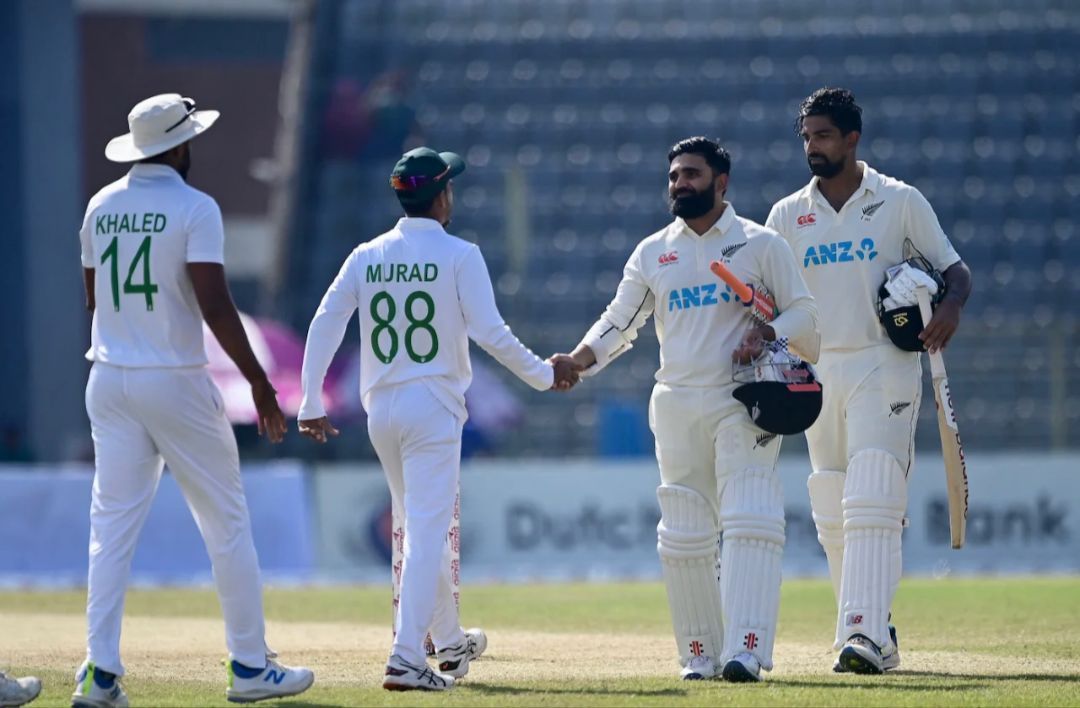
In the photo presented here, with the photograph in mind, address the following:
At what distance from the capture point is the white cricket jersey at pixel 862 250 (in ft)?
28.3

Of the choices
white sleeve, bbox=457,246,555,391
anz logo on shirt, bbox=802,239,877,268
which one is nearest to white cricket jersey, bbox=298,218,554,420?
white sleeve, bbox=457,246,555,391

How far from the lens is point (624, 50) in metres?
29.1

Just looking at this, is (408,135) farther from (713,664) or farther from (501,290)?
(713,664)

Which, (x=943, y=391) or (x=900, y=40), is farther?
(x=900, y=40)

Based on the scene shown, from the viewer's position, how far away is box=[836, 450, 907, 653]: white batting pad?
27.3 ft

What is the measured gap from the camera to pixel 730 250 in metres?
8.20

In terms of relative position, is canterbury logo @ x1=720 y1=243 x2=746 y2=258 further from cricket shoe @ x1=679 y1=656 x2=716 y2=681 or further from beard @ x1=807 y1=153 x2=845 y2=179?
cricket shoe @ x1=679 y1=656 x2=716 y2=681

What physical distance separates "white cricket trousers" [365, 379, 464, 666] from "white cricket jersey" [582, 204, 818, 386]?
3.42 feet

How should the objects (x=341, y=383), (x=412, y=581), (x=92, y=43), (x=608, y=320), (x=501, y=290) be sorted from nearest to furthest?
(x=412, y=581) < (x=608, y=320) < (x=341, y=383) < (x=501, y=290) < (x=92, y=43)

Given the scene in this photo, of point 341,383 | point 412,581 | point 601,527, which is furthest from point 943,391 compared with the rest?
point 341,383

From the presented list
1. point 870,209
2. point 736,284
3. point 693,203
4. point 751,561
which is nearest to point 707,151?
point 693,203

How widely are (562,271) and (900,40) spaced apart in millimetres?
6841

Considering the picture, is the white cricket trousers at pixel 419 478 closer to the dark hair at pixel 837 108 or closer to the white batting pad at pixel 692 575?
the white batting pad at pixel 692 575

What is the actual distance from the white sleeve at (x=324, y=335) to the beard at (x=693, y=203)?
1.40 metres
